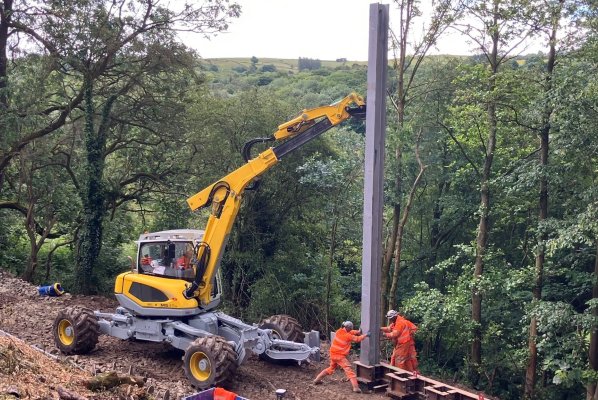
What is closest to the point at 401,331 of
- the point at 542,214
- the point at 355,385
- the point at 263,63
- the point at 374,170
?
the point at 355,385

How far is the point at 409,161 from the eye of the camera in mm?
19391

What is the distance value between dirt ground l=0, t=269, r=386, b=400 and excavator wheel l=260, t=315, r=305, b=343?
55cm

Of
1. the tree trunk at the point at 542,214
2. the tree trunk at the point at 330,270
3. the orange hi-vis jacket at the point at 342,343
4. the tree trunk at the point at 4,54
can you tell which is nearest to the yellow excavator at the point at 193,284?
the orange hi-vis jacket at the point at 342,343

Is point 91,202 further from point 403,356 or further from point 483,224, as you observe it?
point 403,356

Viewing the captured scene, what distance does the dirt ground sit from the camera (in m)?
7.30

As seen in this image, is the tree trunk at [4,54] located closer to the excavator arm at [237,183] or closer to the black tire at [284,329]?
the excavator arm at [237,183]

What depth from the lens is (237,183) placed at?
37.6 feet

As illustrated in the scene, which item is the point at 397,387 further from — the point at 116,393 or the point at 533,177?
the point at 533,177

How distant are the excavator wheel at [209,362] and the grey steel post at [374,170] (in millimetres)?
2404

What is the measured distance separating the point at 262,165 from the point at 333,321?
8781mm

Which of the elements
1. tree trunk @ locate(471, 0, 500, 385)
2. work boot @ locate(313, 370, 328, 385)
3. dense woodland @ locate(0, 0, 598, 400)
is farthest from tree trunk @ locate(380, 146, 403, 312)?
work boot @ locate(313, 370, 328, 385)

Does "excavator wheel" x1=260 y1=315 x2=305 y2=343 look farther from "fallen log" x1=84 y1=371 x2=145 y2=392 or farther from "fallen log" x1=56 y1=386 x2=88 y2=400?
"fallen log" x1=56 y1=386 x2=88 y2=400

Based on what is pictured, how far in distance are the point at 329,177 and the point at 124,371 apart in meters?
8.39

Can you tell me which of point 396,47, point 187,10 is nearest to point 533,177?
point 396,47
